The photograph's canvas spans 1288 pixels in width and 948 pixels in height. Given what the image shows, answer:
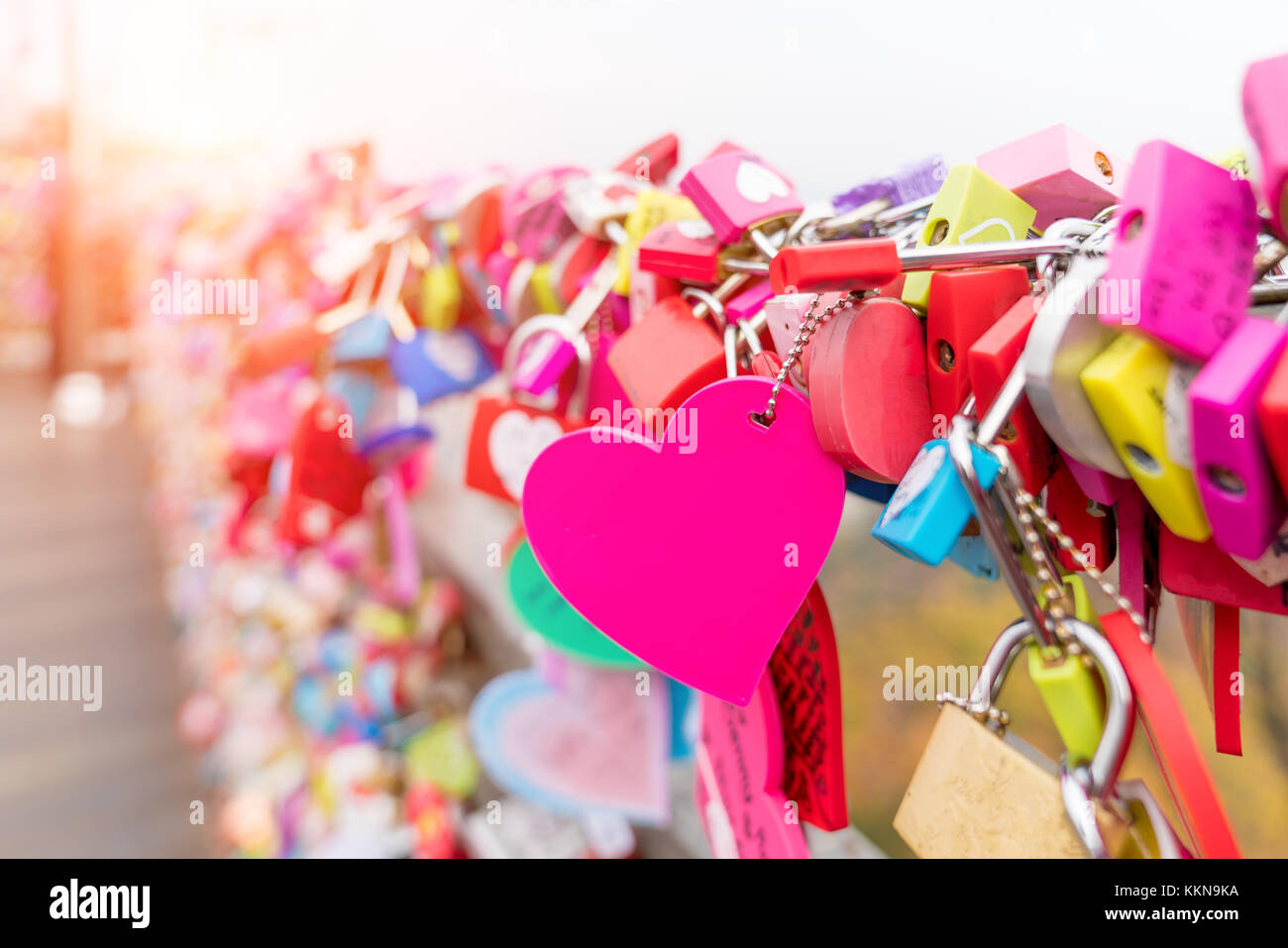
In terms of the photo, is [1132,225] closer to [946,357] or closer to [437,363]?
[946,357]

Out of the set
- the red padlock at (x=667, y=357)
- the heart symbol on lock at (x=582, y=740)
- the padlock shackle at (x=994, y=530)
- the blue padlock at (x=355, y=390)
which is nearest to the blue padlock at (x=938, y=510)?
the padlock shackle at (x=994, y=530)

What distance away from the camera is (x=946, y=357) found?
279mm

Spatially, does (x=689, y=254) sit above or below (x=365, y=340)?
above

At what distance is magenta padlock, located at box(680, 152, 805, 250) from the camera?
336 millimetres

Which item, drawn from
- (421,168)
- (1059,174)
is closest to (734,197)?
(1059,174)

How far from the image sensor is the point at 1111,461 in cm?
24

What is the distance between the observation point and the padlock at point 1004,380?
0.24 meters

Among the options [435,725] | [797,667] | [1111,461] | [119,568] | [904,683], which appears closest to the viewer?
[1111,461]

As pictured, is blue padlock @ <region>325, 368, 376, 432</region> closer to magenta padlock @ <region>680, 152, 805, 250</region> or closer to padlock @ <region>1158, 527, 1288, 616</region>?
magenta padlock @ <region>680, 152, 805, 250</region>

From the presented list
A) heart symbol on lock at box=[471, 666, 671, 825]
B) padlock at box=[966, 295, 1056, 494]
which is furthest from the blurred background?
padlock at box=[966, 295, 1056, 494]

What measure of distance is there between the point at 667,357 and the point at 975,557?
5.7 inches
